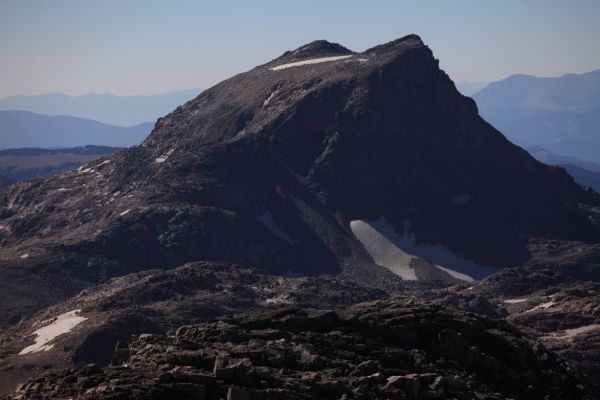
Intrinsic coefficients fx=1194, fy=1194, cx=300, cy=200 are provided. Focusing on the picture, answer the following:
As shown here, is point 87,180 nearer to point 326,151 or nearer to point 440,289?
point 326,151

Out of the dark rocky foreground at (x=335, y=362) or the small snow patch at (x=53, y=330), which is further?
the small snow patch at (x=53, y=330)

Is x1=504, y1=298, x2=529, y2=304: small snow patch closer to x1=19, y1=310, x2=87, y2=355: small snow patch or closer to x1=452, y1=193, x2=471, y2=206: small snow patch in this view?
x1=452, y1=193, x2=471, y2=206: small snow patch

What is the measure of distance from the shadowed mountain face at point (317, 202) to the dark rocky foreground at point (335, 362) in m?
93.4

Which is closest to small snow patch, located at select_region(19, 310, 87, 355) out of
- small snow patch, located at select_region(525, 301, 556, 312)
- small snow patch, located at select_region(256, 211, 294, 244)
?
small snow patch, located at select_region(525, 301, 556, 312)

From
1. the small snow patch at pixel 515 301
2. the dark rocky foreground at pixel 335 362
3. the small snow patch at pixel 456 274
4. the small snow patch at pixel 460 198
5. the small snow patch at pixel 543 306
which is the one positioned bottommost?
the small snow patch at pixel 515 301

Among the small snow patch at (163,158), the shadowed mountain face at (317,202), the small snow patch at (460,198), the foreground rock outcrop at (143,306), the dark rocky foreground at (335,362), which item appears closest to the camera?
the dark rocky foreground at (335,362)

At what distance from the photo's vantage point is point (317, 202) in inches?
7377

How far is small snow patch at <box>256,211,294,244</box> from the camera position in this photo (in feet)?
578

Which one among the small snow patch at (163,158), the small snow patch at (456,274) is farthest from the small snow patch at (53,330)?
the small snow patch at (163,158)

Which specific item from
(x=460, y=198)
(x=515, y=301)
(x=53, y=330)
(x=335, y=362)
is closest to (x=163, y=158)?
(x=460, y=198)

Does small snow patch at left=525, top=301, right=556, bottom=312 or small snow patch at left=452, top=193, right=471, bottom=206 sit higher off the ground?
small snow patch at left=452, top=193, right=471, bottom=206

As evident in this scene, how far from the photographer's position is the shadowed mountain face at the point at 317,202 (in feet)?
545

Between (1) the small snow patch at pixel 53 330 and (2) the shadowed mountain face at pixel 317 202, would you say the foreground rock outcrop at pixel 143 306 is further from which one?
(2) the shadowed mountain face at pixel 317 202

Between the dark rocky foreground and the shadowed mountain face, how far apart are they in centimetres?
9342
